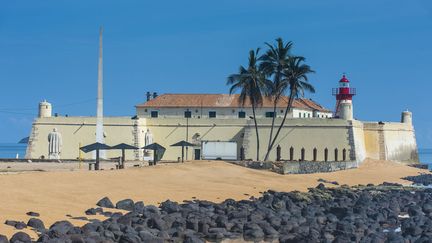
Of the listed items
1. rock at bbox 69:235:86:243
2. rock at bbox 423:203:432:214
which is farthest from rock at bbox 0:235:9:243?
rock at bbox 423:203:432:214

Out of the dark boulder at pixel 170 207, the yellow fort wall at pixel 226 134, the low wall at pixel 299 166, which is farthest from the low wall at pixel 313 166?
the dark boulder at pixel 170 207

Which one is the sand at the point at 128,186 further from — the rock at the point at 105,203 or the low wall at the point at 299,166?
the low wall at the point at 299,166

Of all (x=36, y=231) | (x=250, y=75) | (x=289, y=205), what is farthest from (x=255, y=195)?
(x=250, y=75)

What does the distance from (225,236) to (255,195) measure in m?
12.7

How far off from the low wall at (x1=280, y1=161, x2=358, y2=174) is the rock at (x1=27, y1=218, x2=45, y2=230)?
29391 millimetres

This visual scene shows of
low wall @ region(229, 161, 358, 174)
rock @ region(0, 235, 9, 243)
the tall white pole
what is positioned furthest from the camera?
the tall white pole

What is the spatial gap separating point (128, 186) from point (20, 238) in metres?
13.8

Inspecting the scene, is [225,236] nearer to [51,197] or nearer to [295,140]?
[51,197]

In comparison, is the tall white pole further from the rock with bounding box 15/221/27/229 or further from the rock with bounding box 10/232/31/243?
the rock with bounding box 10/232/31/243

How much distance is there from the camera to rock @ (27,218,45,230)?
2019 centimetres

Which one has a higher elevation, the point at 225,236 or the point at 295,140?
the point at 295,140

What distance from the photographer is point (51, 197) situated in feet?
84.3

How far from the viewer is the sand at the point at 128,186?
23719 millimetres

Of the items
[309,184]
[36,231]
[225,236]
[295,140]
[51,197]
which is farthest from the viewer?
[295,140]
